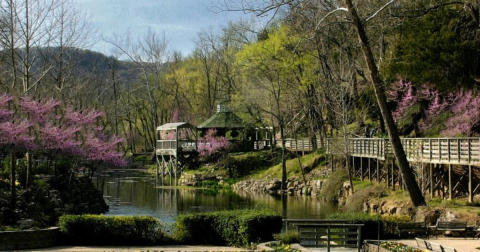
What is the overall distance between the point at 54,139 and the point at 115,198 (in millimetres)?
11458

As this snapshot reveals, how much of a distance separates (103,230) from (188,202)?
61.9 feet

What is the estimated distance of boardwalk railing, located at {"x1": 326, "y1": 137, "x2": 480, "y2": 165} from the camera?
22766 mm

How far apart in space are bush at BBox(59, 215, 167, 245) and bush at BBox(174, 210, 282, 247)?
1.19m

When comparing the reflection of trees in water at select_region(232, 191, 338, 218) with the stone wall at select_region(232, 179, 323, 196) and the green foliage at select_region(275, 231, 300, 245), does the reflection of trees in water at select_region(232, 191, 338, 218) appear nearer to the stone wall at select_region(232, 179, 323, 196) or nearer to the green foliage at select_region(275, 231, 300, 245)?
the stone wall at select_region(232, 179, 323, 196)

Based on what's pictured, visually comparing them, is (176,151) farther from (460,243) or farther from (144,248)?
(460,243)

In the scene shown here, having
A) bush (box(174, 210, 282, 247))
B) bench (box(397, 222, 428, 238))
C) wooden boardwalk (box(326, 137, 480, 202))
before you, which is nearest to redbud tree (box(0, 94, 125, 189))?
bush (box(174, 210, 282, 247))

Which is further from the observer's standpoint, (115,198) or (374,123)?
(374,123)

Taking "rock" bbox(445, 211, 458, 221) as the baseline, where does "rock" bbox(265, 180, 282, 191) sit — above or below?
below

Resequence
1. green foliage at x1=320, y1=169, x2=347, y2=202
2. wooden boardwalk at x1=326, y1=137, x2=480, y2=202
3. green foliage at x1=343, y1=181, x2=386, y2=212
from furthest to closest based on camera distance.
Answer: green foliage at x1=320, y1=169, x2=347, y2=202, green foliage at x1=343, y1=181, x2=386, y2=212, wooden boardwalk at x1=326, y1=137, x2=480, y2=202

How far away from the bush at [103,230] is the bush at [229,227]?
1.19 m

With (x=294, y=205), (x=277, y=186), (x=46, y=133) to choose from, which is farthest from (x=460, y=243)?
(x=277, y=186)

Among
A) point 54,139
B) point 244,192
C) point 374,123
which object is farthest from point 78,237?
point 374,123

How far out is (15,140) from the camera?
21562 millimetres

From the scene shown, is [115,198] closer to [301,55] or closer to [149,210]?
[149,210]
